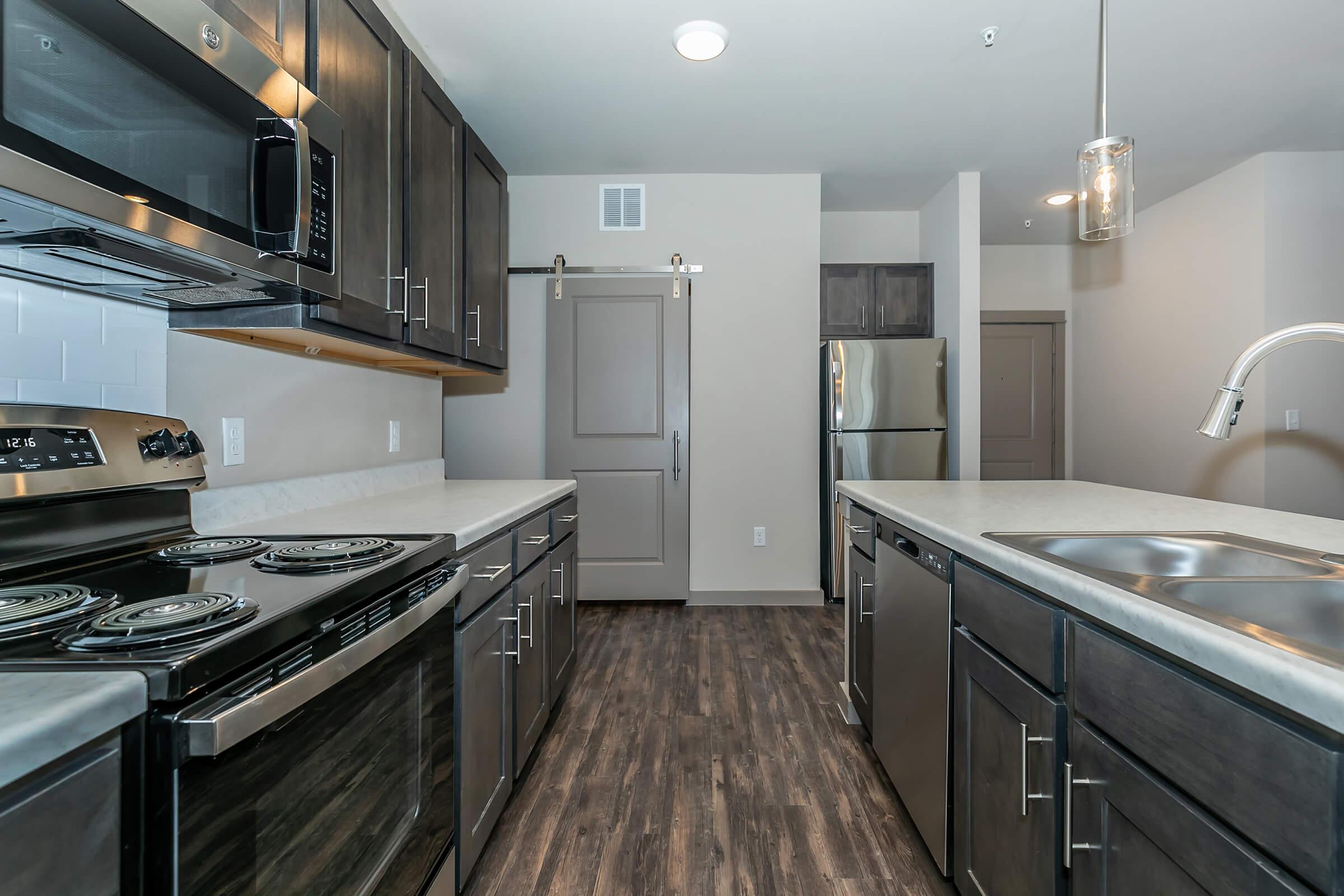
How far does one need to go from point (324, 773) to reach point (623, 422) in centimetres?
319

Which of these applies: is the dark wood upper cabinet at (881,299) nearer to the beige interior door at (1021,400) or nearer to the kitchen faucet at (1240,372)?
the beige interior door at (1021,400)

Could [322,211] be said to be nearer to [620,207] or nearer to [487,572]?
[487,572]

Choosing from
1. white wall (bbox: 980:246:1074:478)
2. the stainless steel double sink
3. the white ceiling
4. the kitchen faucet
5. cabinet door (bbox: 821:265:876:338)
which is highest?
the white ceiling

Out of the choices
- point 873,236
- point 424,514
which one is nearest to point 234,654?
point 424,514

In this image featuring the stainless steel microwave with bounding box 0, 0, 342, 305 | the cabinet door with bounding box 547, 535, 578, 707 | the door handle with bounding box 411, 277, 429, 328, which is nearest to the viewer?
the stainless steel microwave with bounding box 0, 0, 342, 305

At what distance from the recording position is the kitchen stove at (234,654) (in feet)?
2.11

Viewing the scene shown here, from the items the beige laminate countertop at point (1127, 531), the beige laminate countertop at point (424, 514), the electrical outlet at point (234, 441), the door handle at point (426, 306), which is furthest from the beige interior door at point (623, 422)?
the electrical outlet at point (234, 441)

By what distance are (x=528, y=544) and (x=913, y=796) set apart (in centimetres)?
129

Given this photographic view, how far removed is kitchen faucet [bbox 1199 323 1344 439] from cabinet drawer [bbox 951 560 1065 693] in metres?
0.44

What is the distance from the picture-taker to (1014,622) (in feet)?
3.65

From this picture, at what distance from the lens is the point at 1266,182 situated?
12.0 feet

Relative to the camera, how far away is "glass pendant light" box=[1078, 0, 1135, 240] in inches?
67.2

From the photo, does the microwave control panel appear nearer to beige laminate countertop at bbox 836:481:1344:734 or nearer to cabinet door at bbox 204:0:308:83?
cabinet door at bbox 204:0:308:83

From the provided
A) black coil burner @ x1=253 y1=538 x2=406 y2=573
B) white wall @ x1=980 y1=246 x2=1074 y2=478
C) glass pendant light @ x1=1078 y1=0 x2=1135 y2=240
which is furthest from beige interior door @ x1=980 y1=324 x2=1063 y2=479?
black coil burner @ x1=253 y1=538 x2=406 y2=573
